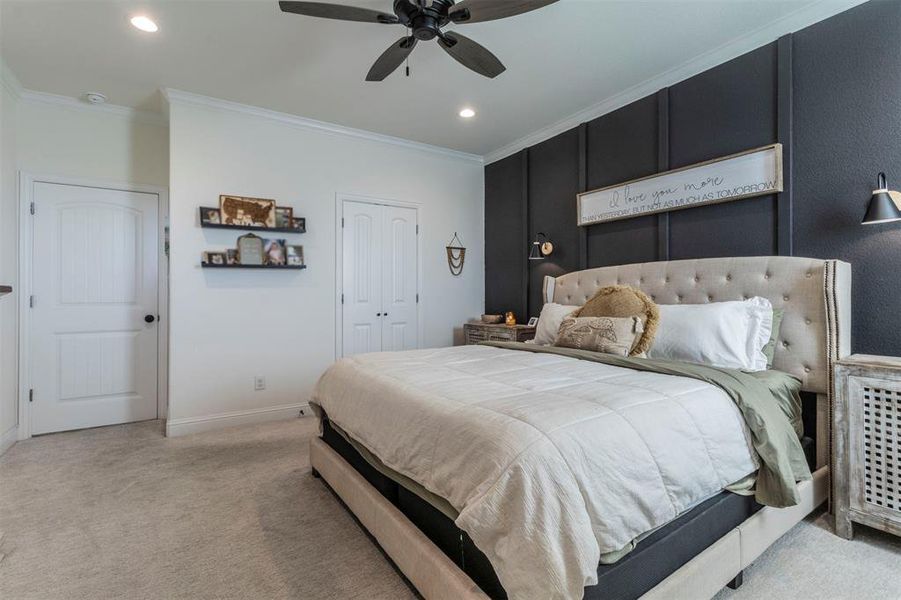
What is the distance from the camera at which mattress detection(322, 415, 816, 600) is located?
1221 millimetres

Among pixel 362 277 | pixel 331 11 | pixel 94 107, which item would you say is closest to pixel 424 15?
pixel 331 11

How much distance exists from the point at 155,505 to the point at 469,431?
2.03 metres

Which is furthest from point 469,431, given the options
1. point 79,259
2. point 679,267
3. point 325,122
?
point 79,259

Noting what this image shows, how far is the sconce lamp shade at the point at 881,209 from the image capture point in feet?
6.84

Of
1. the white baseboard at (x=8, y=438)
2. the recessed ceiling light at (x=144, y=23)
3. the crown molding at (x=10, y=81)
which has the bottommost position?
the white baseboard at (x=8, y=438)

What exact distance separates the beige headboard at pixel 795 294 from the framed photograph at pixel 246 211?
3.32 m

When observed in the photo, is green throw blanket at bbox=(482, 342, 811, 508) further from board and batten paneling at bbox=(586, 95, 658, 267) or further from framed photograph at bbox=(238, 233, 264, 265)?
framed photograph at bbox=(238, 233, 264, 265)

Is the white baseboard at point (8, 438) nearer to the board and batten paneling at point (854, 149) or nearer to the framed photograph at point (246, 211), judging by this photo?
the framed photograph at point (246, 211)

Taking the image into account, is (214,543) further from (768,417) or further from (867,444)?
(867,444)

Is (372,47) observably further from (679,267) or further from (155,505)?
(155,505)

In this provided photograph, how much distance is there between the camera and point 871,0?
7.43 ft

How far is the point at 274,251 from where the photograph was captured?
3.82m

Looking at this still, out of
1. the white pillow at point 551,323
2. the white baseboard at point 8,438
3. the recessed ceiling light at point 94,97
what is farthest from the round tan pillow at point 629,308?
the white baseboard at point 8,438

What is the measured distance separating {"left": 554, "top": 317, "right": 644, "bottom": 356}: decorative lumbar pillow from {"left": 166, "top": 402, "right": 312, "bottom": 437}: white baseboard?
2.60 m
